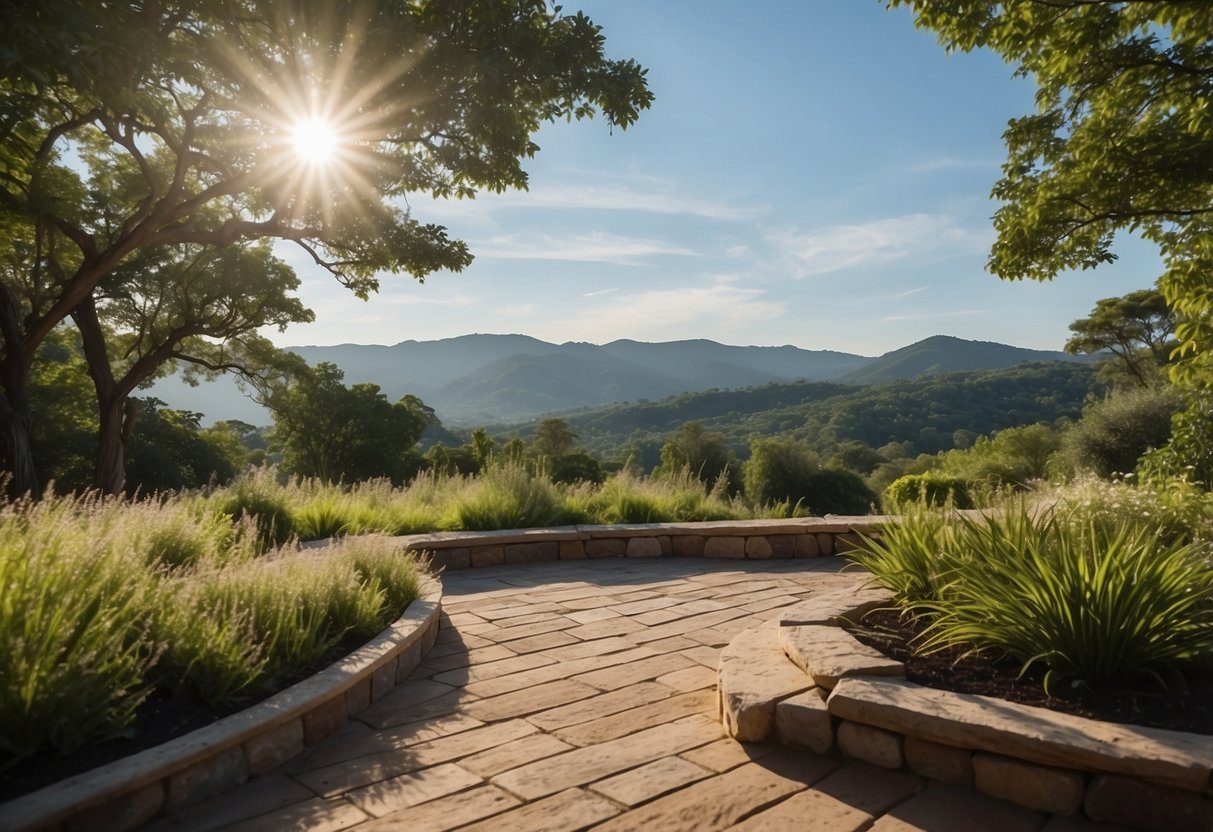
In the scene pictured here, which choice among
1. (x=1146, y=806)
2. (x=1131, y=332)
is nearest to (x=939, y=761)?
(x=1146, y=806)

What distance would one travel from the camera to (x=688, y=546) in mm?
6793

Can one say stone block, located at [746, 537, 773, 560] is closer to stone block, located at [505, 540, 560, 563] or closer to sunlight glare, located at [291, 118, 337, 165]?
stone block, located at [505, 540, 560, 563]

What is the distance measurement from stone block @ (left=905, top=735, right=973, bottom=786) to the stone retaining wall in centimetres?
407

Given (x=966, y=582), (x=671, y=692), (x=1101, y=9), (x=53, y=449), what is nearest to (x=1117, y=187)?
(x=1101, y=9)

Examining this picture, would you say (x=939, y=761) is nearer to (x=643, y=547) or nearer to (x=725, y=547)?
(x=725, y=547)

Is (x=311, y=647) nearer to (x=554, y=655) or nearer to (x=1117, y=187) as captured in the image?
(x=554, y=655)

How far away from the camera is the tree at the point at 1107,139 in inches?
234

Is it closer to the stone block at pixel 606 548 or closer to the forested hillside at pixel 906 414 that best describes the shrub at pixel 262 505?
the stone block at pixel 606 548

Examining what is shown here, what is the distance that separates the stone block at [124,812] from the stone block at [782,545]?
5188 millimetres

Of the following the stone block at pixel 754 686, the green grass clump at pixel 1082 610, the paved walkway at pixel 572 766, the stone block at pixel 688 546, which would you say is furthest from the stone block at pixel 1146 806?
the stone block at pixel 688 546

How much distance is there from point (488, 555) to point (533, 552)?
0.40 meters

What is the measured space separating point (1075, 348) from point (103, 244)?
29601 mm

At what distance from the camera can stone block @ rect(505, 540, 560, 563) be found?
657 centimetres

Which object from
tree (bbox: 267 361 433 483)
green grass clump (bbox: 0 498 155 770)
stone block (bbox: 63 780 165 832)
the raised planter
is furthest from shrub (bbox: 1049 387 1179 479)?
tree (bbox: 267 361 433 483)
